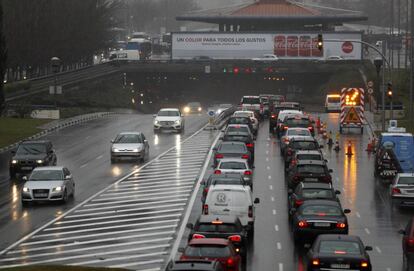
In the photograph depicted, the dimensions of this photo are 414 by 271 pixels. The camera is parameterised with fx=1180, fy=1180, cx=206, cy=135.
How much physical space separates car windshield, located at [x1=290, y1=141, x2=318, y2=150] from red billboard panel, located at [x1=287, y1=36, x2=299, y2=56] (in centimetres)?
7434

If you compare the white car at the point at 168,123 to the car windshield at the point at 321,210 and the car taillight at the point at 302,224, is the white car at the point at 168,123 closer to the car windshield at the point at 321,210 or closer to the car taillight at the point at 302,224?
the car windshield at the point at 321,210

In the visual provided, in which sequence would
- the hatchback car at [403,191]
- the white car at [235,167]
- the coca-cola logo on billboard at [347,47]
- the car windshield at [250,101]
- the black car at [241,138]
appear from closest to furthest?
the hatchback car at [403,191] → the white car at [235,167] → the black car at [241,138] → the car windshield at [250,101] → the coca-cola logo on billboard at [347,47]

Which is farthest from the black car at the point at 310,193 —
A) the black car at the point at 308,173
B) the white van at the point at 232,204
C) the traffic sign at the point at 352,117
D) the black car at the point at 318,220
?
the traffic sign at the point at 352,117

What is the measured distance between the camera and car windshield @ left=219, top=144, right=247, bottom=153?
53.1 m

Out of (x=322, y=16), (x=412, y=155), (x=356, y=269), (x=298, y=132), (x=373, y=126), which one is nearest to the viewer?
(x=356, y=269)

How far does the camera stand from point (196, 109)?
102 metres

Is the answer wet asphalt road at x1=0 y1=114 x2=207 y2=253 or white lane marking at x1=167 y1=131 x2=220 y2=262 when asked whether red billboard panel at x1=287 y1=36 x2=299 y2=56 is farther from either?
white lane marking at x1=167 y1=131 x2=220 y2=262

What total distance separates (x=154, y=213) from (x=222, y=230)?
431 inches

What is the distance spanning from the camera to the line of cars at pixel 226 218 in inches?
1052

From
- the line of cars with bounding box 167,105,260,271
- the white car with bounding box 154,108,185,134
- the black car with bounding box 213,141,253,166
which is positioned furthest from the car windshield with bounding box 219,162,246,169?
the white car with bounding box 154,108,185,134

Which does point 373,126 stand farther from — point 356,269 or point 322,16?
point 322,16

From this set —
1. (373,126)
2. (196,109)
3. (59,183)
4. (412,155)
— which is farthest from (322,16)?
(59,183)

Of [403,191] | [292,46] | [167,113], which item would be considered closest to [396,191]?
[403,191]

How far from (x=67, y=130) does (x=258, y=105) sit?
15974 millimetres
